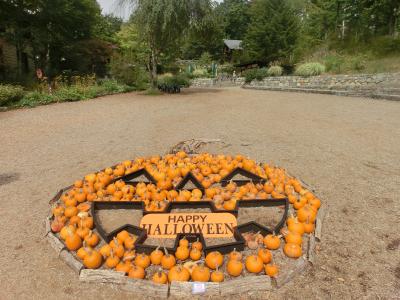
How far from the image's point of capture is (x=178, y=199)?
3775 mm

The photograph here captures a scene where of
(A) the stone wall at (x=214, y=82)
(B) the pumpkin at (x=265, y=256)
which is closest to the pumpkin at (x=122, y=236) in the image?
(B) the pumpkin at (x=265, y=256)

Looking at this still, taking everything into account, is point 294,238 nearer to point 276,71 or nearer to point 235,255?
point 235,255

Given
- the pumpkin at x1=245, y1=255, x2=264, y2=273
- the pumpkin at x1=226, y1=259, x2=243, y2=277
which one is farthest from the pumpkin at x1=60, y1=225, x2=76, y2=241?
the pumpkin at x1=245, y1=255, x2=264, y2=273

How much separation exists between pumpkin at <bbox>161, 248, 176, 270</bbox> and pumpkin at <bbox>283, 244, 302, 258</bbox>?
1181 millimetres

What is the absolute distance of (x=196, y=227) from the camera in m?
3.19

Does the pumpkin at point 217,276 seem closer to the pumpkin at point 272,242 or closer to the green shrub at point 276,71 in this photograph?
the pumpkin at point 272,242

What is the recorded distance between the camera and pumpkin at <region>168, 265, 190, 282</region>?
2.49 meters

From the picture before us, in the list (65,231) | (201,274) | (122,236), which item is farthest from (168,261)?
(65,231)

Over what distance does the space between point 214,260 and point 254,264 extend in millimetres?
382

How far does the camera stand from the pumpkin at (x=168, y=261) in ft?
8.67

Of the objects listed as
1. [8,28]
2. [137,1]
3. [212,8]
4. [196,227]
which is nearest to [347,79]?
[212,8]

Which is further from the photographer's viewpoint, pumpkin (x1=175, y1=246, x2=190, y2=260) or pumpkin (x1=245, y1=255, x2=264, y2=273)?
pumpkin (x1=175, y1=246, x2=190, y2=260)

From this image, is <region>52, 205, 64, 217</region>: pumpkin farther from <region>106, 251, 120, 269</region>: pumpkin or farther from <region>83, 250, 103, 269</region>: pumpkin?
<region>106, 251, 120, 269</region>: pumpkin

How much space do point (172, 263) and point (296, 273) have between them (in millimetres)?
1218
